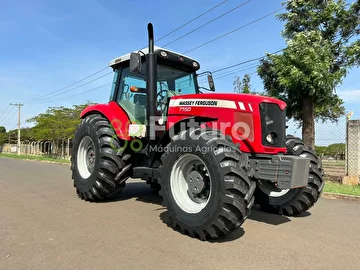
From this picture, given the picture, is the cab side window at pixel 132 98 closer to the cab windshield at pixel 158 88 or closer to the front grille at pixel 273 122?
the cab windshield at pixel 158 88

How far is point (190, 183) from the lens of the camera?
4.23 m

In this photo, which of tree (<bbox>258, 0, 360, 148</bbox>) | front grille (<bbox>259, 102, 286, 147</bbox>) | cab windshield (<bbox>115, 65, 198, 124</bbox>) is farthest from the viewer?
tree (<bbox>258, 0, 360, 148</bbox>)

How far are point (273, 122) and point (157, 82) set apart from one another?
2229 millimetres

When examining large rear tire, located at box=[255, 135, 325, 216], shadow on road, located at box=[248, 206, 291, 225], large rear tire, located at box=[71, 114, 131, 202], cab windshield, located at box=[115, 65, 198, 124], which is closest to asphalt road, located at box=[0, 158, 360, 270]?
shadow on road, located at box=[248, 206, 291, 225]

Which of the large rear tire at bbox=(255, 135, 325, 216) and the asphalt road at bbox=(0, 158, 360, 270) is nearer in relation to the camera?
the asphalt road at bbox=(0, 158, 360, 270)

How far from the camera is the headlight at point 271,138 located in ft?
14.2

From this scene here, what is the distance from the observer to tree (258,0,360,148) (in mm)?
9945

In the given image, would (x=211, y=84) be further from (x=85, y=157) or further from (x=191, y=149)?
(x=85, y=157)

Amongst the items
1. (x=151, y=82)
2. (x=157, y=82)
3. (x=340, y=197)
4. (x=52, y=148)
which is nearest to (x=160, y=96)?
(x=157, y=82)

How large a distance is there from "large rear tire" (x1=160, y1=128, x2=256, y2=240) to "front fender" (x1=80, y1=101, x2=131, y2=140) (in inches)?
63.4

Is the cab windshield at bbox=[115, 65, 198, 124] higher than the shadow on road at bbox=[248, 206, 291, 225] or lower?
higher

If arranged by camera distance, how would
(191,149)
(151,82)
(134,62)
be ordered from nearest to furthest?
(191,149) → (134,62) → (151,82)

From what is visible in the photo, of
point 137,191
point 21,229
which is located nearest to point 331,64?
point 137,191

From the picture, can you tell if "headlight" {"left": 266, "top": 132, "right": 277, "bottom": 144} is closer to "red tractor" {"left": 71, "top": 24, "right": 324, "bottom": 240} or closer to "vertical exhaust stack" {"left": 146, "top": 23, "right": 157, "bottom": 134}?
"red tractor" {"left": 71, "top": 24, "right": 324, "bottom": 240}
